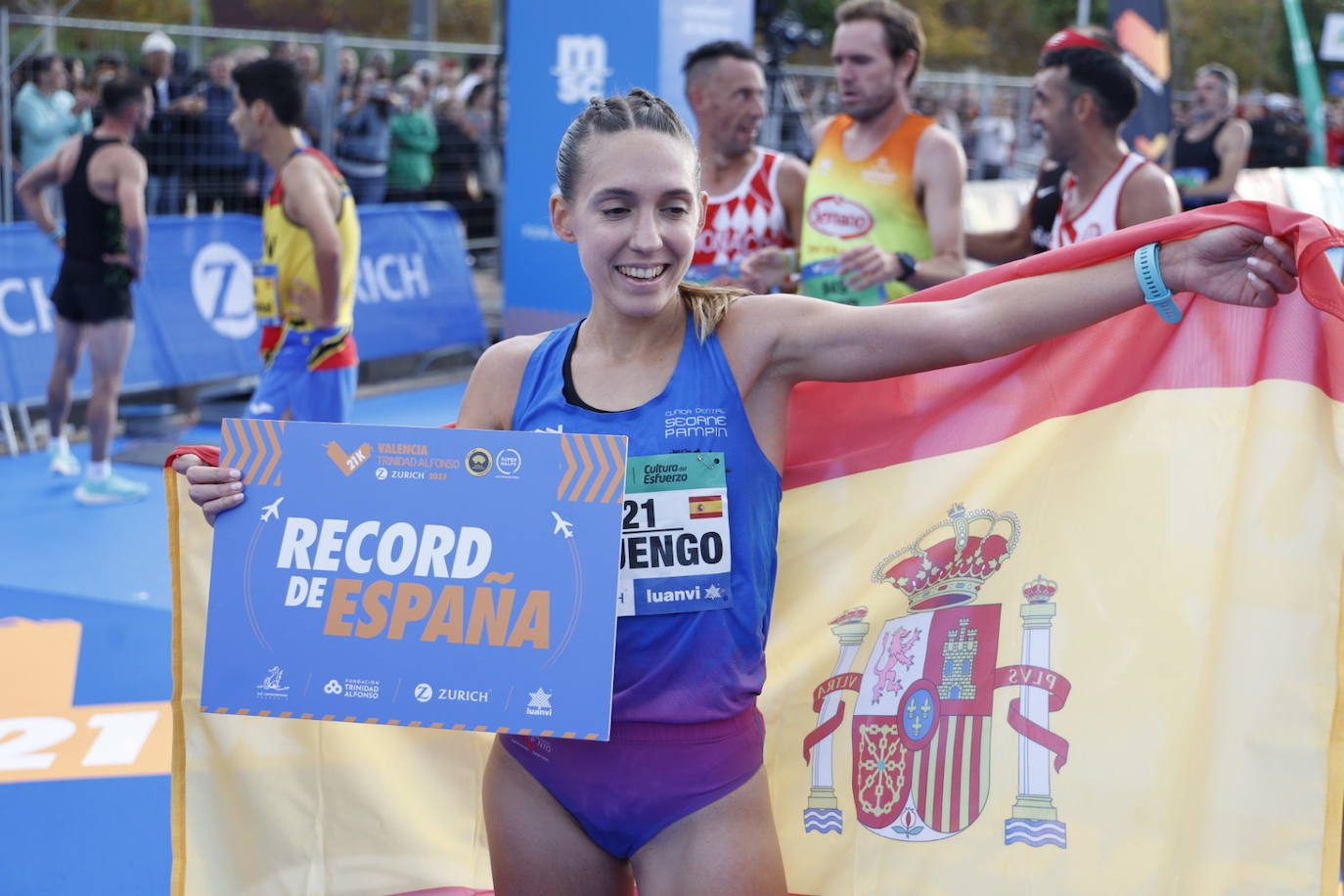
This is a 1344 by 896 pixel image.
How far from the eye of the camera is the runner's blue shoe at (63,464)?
8492mm

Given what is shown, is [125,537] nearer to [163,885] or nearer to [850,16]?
[163,885]

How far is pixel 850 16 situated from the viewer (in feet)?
17.7

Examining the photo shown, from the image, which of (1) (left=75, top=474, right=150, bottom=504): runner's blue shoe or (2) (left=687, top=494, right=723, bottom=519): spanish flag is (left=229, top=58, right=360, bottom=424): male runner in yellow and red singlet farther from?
(2) (left=687, top=494, right=723, bottom=519): spanish flag

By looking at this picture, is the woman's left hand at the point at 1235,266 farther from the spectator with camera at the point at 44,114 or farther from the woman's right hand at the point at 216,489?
the spectator with camera at the point at 44,114

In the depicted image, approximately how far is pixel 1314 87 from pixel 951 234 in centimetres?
1580

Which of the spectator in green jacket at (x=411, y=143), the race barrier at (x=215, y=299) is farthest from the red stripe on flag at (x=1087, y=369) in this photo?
the spectator in green jacket at (x=411, y=143)

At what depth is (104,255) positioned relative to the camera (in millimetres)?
7883

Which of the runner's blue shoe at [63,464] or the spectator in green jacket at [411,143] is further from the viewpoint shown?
the spectator in green jacket at [411,143]

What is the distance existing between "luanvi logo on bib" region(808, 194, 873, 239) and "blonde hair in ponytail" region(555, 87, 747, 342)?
117 inches

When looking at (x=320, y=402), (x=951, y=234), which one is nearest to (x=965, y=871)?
(x=951, y=234)

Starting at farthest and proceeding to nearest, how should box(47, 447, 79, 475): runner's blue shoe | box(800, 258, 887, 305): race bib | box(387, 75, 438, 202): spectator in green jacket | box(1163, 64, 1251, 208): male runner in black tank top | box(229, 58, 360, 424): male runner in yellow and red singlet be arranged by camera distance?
box(387, 75, 438, 202): spectator in green jacket, box(1163, 64, 1251, 208): male runner in black tank top, box(47, 447, 79, 475): runner's blue shoe, box(229, 58, 360, 424): male runner in yellow and red singlet, box(800, 258, 887, 305): race bib

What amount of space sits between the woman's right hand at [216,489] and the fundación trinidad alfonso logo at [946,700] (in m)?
1.24

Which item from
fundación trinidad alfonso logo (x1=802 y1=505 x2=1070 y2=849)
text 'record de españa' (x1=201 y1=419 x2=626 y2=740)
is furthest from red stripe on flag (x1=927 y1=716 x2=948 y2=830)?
text 'record de españa' (x1=201 y1=419 x2=626 y2=740)

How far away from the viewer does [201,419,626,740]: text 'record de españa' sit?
7.57 feet
